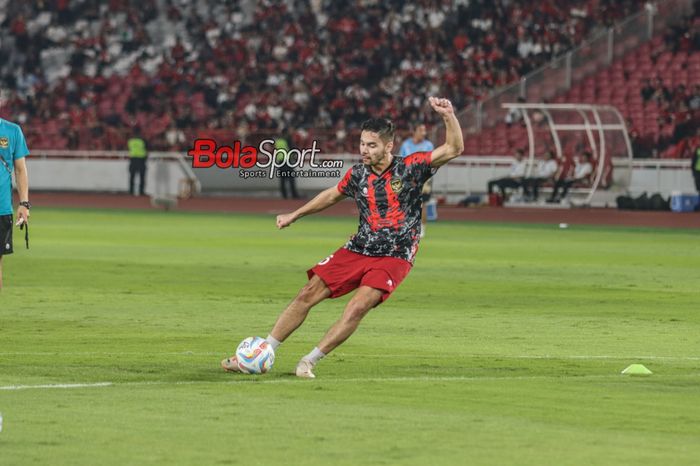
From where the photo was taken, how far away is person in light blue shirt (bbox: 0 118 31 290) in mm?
13773

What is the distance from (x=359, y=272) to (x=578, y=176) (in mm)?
33817

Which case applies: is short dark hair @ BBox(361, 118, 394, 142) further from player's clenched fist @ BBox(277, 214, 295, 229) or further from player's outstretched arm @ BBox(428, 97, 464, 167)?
player's clenched fist @ BBox(277, 214, 295, 229)

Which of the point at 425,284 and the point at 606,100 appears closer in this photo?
the point at 425,284

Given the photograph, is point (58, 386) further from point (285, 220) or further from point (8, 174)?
point (8, 174)

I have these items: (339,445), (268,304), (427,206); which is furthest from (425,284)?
(427,206)

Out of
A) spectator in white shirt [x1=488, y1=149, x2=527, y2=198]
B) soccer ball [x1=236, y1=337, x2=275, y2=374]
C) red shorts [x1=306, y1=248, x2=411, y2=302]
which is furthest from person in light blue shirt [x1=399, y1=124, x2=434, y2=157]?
soccer ball [x1=236, y1=337, x2=275, y2=374]

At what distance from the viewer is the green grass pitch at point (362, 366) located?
28.6 feet

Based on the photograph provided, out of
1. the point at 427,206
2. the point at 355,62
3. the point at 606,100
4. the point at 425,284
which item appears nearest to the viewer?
the point at 425,284

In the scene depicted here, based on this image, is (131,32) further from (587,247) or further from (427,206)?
(587,247)

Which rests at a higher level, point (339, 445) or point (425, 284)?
point (339, 445)

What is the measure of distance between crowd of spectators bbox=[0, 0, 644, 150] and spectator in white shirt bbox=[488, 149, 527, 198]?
5915 mm

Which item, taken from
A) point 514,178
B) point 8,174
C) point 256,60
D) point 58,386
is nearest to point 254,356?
point 58,386

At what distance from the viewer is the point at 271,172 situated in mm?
52188

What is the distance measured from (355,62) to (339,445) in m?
47.3
